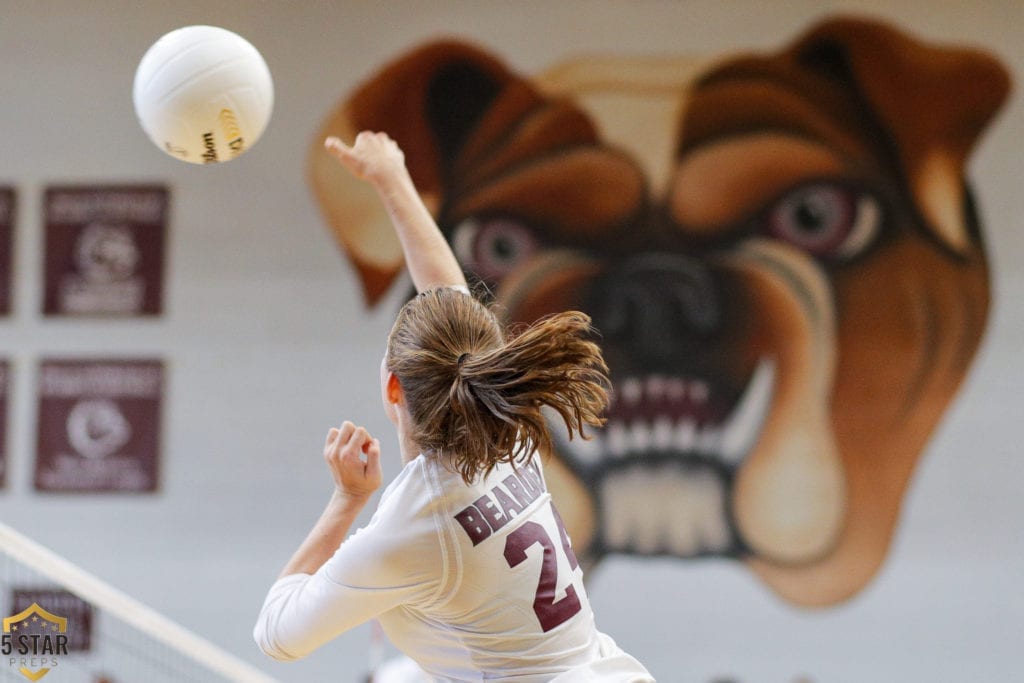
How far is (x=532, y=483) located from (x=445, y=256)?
52cm

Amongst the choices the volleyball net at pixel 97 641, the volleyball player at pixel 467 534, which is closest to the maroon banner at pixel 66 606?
the volleyball net at pixel 97 641

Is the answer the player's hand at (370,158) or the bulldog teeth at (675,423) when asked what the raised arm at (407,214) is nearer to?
the player's hand at (370,158)

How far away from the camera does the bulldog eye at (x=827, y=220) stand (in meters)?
4.09

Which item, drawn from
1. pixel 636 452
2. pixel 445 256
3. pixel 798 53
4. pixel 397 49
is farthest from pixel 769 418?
pixel 445 256

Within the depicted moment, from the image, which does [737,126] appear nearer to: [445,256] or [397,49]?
[397,49]

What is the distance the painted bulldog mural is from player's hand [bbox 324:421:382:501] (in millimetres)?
2503

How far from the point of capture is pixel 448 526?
1.39 metres

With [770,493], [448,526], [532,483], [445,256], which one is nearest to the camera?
[448,526]

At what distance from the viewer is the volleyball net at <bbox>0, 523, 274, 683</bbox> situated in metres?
3.77

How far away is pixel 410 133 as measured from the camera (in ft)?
13.8

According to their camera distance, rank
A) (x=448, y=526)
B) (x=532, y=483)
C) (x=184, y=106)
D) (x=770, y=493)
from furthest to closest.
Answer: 1. (x=770, y=493)
2. (x=184, y=106)
3. (x=532, y=483)
4. (x=448, y=526)

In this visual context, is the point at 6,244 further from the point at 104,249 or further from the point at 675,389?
the point at 675,389

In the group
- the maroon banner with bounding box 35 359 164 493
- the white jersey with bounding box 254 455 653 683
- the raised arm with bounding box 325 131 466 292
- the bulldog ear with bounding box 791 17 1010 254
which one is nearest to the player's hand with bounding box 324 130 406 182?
the raised arm with bounding box 325 131 466 292

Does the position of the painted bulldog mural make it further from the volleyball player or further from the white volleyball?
the volleyball player
